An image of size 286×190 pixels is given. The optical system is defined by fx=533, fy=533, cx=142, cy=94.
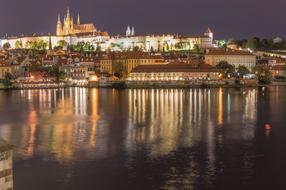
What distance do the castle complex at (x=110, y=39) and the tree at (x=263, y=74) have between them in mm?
9902

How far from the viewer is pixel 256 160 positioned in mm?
5398

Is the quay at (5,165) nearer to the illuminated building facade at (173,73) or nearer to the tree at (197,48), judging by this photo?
the illuminated building facade at (173,73)

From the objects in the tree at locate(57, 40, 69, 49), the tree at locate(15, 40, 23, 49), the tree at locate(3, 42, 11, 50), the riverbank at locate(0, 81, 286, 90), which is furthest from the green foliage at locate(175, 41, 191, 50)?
the riverbank at locate(0, 81, 286, 90)

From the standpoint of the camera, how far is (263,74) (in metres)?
22.3

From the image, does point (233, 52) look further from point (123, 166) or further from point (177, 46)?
point (123, 166)

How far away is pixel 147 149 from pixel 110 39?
3156cm

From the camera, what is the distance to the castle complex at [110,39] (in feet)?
112

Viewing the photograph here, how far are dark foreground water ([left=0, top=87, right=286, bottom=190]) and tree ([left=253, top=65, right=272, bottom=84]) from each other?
34.9 feet

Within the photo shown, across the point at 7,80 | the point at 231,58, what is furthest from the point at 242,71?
the point at 7,80

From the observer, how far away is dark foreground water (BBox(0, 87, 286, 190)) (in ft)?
14.9

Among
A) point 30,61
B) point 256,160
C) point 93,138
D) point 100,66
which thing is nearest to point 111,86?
point 100,66

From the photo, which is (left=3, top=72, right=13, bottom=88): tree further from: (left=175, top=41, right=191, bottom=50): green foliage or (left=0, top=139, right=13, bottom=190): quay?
(left=0, top=139, right=13, bottom=190): quay

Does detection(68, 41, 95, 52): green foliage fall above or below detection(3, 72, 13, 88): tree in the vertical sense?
above

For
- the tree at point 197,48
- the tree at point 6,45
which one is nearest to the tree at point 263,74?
the tree at point 197,48
